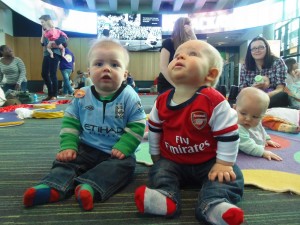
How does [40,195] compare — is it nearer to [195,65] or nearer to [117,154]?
[117,154]

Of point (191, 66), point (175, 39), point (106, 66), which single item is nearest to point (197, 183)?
point (191, 66)

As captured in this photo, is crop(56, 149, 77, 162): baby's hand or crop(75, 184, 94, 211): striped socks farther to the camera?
crop(56, 149, 77, 162): baby's hand

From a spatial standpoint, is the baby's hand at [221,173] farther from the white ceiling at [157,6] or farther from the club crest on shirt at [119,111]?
the white ceiling at [157,6]

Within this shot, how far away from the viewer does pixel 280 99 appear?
8.14 feet

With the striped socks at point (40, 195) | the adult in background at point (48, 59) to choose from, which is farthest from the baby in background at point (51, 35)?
the striped socks at point (40, 195)

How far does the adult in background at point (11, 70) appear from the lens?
3816 millimetres

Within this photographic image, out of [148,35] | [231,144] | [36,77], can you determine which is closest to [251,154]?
[231,144]

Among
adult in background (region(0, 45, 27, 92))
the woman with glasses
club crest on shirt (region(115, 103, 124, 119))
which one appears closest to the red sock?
club crest on shirt (region(115, 103, 124, 119))

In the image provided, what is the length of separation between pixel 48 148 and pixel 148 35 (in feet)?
25.0

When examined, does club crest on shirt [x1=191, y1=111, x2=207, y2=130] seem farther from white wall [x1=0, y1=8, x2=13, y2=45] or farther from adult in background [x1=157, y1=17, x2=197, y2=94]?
white wall [x1=0, y1=8, x2=13, y2=45]

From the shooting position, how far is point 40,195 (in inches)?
29.8

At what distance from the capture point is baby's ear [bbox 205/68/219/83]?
868mm

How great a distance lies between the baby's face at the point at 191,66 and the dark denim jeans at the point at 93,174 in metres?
0.33

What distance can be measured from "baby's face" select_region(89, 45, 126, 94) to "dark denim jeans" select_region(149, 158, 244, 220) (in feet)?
1.06
